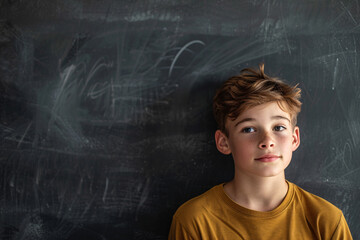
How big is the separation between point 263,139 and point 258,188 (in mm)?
225

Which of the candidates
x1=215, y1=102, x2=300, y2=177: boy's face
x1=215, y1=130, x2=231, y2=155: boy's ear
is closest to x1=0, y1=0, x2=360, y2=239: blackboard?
x1=215, y1=130, x2=231, y2=155: boy's ear

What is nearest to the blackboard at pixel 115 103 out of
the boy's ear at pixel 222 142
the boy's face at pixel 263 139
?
the boy's ear at pixel 222 142

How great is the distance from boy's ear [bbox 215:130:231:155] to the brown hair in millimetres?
21

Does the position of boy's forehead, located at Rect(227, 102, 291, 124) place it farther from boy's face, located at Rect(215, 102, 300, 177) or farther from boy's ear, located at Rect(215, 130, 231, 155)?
Result: boy's ear, located at Rect(215, 130, 231, 155)

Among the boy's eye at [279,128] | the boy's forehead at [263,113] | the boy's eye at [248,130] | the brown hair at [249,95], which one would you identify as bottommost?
the boy's eye at [248,130]

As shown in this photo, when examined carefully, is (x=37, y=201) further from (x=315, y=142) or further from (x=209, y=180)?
(x=315, y=142)

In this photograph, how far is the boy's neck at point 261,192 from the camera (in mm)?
1237

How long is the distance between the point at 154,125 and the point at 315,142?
725mm

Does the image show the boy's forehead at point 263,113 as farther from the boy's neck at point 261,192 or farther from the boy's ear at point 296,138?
the boy's neck at point 261,192

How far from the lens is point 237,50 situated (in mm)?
1374

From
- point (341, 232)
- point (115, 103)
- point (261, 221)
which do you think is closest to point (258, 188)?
point (261, 221)

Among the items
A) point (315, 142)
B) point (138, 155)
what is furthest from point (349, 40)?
point (138, 155)

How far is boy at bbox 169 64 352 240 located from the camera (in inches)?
46.1

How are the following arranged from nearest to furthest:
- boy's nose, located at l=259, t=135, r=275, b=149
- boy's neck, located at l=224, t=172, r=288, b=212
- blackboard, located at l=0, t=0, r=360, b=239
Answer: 1. boy's nose, located at l=259, t=135, r=275, b=149
2. boy's neck, located at l=224, t=172, r=288, b=212
3. blackboard, located at l=0, t=0, r=360, b=239
